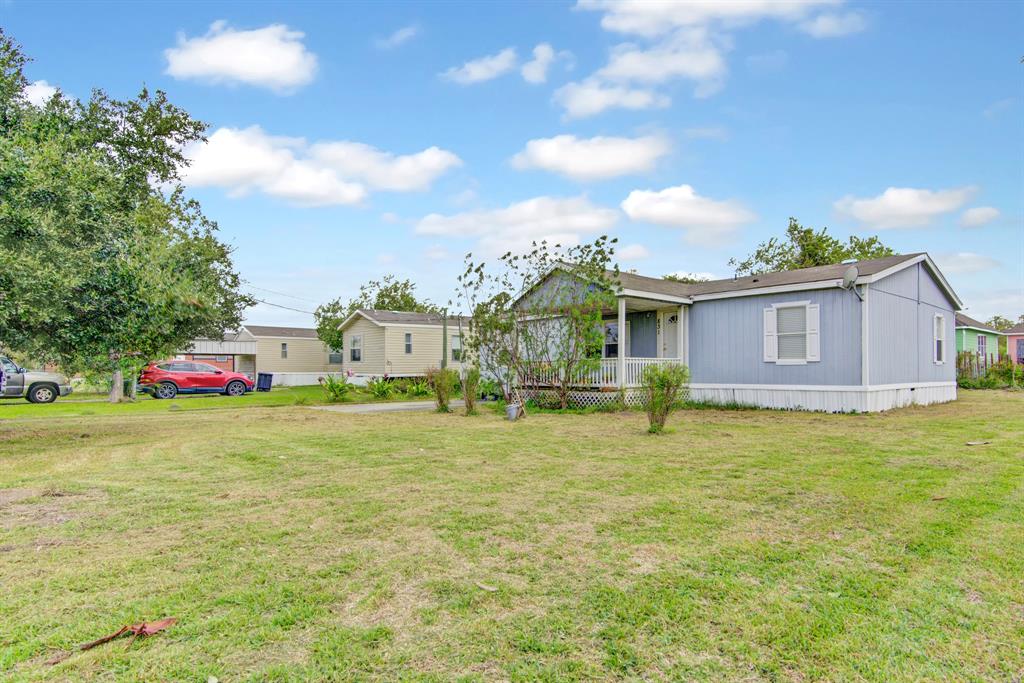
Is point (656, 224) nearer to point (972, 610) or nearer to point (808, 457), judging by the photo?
point (808, 457)

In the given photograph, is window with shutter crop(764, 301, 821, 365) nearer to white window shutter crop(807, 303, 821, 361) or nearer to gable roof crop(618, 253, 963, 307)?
white window shutter crop(807, 303, 821, 361)

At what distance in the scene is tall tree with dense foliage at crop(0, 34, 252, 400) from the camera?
7.69m

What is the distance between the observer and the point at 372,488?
5.55m

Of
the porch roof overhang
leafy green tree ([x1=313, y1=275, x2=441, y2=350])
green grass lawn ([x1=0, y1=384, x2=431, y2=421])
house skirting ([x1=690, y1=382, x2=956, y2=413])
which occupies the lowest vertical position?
green grass lawn ([x1=0, y1=384, x2=431, y2=421])

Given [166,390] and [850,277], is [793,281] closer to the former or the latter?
[850,277]

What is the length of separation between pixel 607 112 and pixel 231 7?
886cm

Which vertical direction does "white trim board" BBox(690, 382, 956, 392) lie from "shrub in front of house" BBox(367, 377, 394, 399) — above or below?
above

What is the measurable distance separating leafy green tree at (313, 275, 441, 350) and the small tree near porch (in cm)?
2533

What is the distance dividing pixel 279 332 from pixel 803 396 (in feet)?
111

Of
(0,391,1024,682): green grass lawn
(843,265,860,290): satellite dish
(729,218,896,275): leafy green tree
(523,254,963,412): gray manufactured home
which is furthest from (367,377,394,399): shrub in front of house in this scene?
(729,218,896,275): leafy green tree

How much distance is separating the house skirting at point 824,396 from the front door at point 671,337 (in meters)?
1.20

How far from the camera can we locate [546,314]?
47.8ft

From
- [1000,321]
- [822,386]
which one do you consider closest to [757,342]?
[822,386]

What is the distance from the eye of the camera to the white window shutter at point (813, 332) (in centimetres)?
1334
